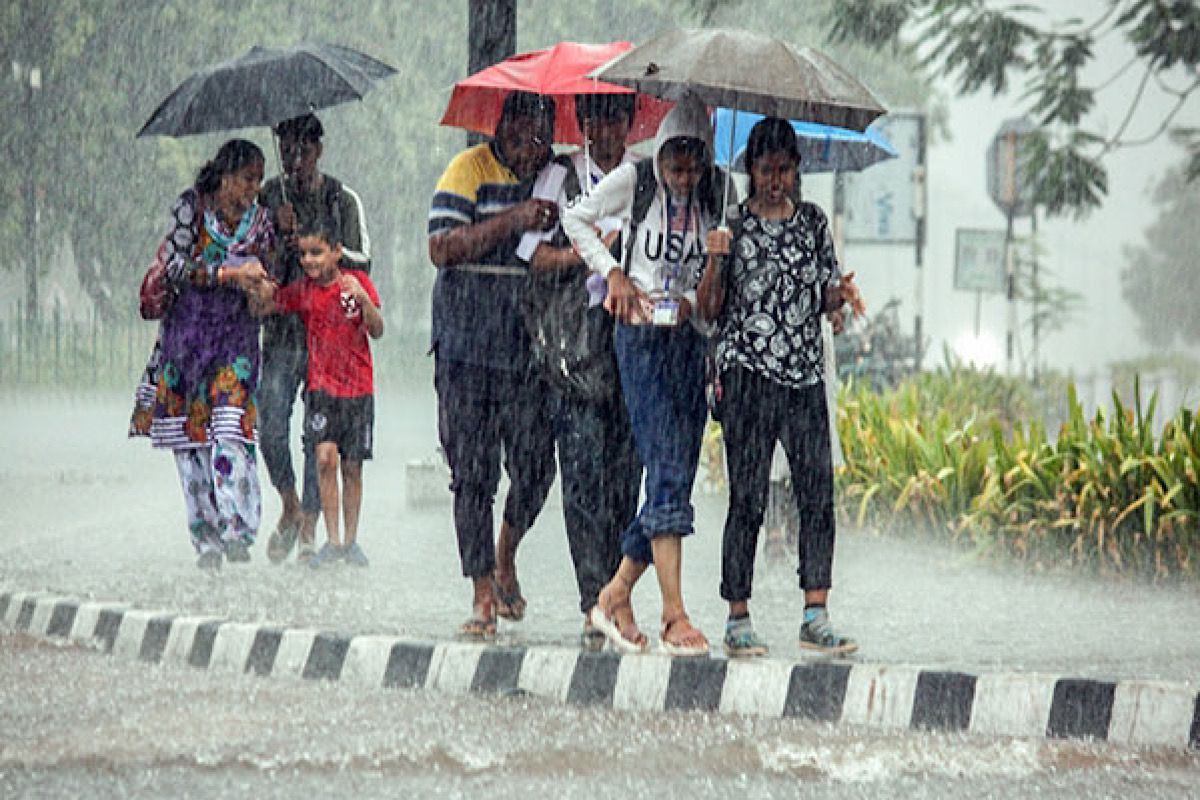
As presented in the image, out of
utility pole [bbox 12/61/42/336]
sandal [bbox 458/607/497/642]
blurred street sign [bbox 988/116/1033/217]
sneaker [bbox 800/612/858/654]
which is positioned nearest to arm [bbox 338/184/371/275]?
sandal [bbox 458/607/497/642]

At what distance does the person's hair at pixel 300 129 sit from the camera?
910 centimetres

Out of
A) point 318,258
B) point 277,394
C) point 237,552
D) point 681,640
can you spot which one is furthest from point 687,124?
point 237,552

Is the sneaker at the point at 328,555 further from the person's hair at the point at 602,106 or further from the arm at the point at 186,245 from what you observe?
the person's hair at the point at 602,106

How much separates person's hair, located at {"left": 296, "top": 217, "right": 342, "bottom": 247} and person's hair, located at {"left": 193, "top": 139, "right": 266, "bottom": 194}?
0.34 metres

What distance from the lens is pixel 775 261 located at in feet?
22.2

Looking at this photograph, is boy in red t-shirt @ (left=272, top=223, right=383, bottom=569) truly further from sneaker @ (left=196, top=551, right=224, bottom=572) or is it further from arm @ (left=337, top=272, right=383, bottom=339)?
sneaker @ (left=196, top=551, right=224, bottom=572)

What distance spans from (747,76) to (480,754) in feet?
7.66

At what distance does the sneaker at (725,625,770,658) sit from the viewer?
274 inches

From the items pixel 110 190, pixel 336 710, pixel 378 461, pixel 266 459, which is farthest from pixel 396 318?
pixel 336 710

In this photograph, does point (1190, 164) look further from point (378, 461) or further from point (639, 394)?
point (639, 394)

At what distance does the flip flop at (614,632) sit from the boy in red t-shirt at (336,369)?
2.63 meters

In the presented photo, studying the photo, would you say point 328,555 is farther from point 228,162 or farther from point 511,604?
point 511,604

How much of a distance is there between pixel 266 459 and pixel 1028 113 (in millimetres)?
8217

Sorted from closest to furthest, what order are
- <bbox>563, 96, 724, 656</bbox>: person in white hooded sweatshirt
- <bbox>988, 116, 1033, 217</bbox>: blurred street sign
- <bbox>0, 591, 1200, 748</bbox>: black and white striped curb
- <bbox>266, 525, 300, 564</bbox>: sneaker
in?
1. <bbox>0, 591, 1200, 748</bbox>: black and white striped curb
2. <bbox>563, 96, 724, 656</bbox>: person in white hooded sweatshirt
3. <bbox>266, 525, 300, 564</bbox>: sneaker
4. <bbox>988, 116, 1033, 217</bbox>: blurred street sign
